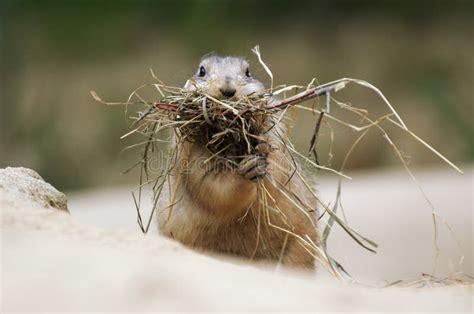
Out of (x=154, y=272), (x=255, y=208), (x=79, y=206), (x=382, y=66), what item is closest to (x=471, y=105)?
(x=382, y=66)

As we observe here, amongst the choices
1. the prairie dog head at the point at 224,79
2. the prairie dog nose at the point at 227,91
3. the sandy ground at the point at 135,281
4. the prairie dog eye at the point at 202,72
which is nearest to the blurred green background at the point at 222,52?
the prairie dog head at the point at 224,79

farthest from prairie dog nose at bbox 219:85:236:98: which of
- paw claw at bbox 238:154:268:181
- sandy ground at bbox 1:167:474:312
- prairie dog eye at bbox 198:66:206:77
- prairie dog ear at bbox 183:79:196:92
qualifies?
sandy ground at bbox 1:167:474:312

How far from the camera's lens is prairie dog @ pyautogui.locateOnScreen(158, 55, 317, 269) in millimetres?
5531

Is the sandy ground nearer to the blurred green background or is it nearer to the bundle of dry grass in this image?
the bundle of dry grass

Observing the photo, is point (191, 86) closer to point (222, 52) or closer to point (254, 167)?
point (254, 167)

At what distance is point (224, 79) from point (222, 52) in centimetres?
1165

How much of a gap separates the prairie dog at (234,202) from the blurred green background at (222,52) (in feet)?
34.1

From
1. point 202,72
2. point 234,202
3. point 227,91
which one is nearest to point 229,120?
point 227,91

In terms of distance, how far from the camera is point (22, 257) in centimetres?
326

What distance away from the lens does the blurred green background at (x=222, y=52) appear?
16.8m

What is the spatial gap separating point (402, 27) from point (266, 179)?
14.1 m

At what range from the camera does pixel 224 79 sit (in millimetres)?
5496

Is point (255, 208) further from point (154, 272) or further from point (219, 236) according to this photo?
point (154, 272)

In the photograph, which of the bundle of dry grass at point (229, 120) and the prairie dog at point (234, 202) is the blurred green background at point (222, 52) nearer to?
the prairie dog at point (234, 202)
